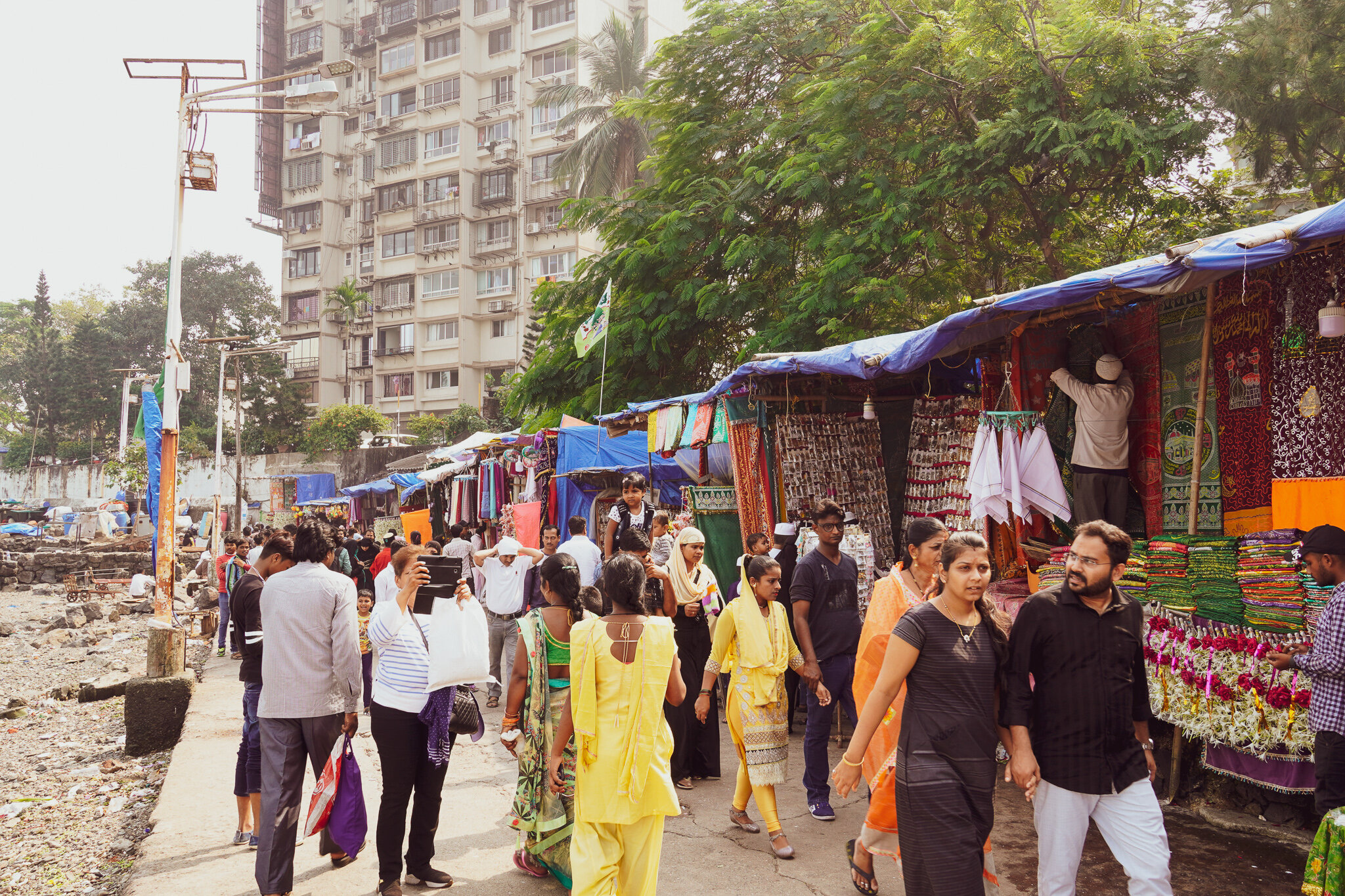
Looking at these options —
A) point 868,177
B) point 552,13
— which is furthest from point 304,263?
point 868,177

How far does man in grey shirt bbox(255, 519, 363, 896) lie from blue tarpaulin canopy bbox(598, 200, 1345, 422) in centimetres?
416

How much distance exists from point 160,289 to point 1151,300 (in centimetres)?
5722

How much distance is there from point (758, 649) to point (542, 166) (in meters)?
41.3

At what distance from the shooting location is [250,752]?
5.19 m

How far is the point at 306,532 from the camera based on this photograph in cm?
438

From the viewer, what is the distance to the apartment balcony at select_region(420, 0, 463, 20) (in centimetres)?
4481

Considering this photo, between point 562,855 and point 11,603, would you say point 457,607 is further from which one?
point 11,603

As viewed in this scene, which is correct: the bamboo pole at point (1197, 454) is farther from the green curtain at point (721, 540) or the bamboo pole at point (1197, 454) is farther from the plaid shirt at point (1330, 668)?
the green curtain at point (721, 540)

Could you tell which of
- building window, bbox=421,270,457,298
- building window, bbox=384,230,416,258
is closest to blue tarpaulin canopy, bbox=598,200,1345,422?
building window, bbox=421,270,457,298

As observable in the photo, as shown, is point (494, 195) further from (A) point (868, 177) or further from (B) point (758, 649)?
(B) point (758, 649)

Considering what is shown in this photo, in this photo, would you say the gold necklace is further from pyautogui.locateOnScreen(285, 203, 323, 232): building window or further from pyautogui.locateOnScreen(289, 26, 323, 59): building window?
pyautogui.locateOnScreen(289, 26, 323, 59): building window

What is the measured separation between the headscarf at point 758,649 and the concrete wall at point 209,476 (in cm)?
3062

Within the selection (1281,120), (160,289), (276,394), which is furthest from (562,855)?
(160,289)

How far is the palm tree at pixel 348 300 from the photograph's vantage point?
46.1 metres
